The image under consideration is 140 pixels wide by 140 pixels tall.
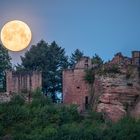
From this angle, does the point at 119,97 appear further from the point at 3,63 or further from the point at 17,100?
the point at 3,63

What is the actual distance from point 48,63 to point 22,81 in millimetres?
3018

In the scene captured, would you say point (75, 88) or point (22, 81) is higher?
point (22, 81)

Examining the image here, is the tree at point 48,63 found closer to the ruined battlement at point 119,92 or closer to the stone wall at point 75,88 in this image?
the stone wall at point 75,88

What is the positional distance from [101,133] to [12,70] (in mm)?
7639

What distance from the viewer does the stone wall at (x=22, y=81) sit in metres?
42.1

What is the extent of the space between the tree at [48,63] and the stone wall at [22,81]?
152 centimetres

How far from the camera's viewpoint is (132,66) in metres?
40.2

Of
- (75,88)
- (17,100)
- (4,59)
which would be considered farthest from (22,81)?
(4,59)

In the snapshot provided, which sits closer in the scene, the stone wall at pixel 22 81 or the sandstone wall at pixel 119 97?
the sandstone wall at pixel 119 97

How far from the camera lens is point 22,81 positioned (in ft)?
138

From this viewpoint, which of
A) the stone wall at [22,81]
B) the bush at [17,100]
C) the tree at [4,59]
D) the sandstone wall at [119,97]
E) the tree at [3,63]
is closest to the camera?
the sandstone wall at [119,97]

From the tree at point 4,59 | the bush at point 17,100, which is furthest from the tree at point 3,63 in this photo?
the bush at point 17,100

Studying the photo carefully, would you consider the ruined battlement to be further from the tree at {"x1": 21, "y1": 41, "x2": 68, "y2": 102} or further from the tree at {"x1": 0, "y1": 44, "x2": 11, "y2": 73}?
the tree at {"x1": 0, "y1": 44, "x2": 11, "y2": 73}

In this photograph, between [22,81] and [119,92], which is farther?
[22,81]
